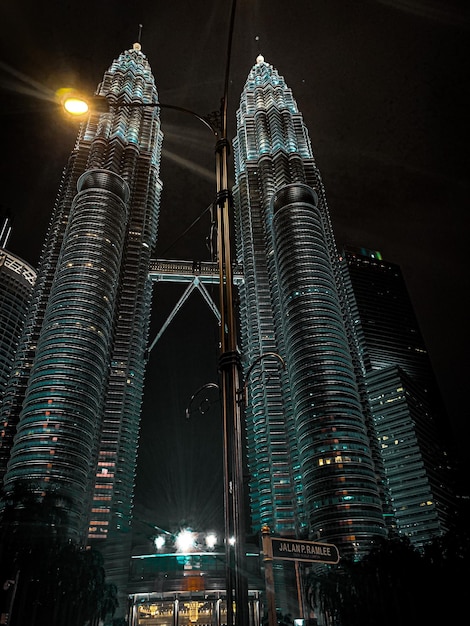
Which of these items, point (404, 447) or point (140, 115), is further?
point (140, 115)

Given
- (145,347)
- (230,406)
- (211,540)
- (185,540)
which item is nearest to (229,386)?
(230,406)

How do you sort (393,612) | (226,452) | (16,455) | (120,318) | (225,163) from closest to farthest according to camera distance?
(226,452), (225,163), (393,612), (16,455), (120,318)

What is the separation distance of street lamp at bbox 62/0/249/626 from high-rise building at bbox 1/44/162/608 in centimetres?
10733

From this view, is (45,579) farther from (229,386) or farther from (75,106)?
(75,106)

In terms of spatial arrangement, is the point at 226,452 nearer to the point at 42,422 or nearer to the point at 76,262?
the point at 42,422

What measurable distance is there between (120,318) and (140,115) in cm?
8563

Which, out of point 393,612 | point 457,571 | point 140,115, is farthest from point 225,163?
point 140,115

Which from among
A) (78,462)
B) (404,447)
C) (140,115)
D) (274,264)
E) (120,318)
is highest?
(140,115)

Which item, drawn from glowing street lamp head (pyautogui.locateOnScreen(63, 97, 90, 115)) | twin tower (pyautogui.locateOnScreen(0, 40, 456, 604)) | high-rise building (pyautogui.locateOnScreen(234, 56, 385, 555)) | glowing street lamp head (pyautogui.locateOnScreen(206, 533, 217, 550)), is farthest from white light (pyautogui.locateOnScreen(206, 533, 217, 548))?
glowing street lamp head (pyautogui.locateOnScreen(63, 97, 90, 115))

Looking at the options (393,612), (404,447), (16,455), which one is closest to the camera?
(393,612)

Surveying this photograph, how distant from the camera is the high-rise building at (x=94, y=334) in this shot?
12325 centimetres

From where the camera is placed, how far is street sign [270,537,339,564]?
738 cm

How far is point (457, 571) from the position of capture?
1961 inches

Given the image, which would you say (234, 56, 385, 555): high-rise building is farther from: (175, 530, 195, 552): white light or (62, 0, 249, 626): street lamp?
(62, 0, 249, 626): street lamp
